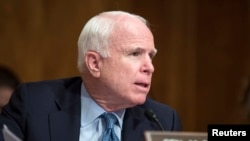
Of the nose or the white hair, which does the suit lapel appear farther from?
the nose

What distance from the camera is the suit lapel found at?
2.41 metres

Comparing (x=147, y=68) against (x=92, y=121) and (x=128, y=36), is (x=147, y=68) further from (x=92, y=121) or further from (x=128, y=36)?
(x=92, y=121)

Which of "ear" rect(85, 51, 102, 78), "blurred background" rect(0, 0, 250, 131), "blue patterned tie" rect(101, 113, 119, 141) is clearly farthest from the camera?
"blurred background" rect(0, 0, 250, 131)

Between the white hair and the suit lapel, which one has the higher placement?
the white hair

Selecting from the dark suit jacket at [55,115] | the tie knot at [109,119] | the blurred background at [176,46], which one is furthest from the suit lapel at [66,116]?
the blurred background at [176,46]

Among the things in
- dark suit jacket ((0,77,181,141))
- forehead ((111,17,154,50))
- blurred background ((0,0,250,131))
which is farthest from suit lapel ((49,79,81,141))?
blurred background ((0,0,250,131))

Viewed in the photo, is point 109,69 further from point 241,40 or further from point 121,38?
point 241,40

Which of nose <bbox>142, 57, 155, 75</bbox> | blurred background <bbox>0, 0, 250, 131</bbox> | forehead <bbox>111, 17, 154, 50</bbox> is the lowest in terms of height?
blurred background <bbox>0, 0, 250, 131</bbox>

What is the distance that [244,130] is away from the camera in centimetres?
177

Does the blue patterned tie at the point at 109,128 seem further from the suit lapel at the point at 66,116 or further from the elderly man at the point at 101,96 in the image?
the suit lapel at the point at 66,116

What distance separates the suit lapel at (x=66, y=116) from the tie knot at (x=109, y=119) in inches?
4.0

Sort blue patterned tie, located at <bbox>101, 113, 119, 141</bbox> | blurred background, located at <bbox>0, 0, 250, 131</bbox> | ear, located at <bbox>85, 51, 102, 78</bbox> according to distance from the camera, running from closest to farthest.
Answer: blue patterned tie, located at <bbox>101, 113, 119, 141</bbox>
ear, located at <bbox>85, 51, 102, 78</bbox>
blurred background, located at <bbox>0, 0, 250, 131</bbox>

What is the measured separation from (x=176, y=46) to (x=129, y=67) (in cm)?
247

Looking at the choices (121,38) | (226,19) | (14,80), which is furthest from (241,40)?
(121,38)
